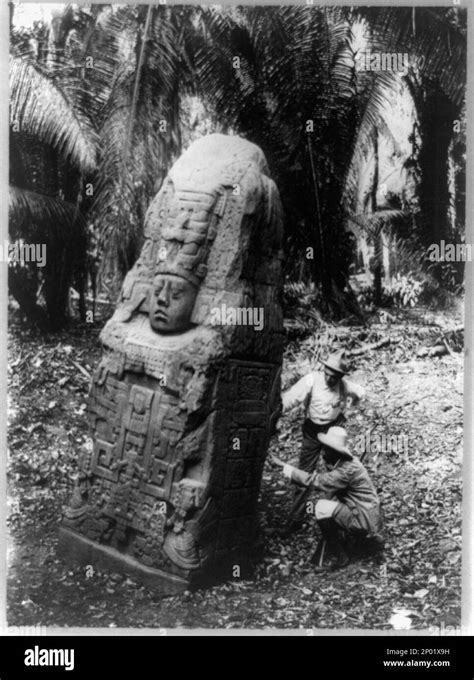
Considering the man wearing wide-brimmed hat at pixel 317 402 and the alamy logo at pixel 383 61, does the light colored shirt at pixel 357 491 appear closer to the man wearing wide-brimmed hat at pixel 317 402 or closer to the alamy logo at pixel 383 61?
the man wearing wide-brimmed hat at pixel 317 402

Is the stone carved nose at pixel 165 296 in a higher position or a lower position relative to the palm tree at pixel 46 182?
lower

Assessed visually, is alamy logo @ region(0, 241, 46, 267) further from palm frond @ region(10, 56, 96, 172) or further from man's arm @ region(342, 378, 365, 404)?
man's arm @ region(342, 378, 365, 404)

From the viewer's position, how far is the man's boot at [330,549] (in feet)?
19.5

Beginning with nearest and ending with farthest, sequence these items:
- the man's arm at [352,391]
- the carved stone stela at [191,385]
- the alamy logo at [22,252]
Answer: the carved stone stela at [191,385]
the alamy logo at [22,252]
the man's arm at [352,391]

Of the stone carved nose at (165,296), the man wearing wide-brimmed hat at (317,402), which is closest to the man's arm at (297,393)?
the man wearing wide-brimmed hat at (317,402)

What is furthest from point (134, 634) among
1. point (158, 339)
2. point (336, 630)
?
point (158, 339)

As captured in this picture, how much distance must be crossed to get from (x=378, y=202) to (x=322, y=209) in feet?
1.27

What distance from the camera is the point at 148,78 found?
242 inches

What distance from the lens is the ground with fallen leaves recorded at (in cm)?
573

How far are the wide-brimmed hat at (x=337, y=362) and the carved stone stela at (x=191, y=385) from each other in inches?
15.8

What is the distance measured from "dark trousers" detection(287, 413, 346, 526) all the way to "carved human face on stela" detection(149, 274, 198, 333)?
1152 millimetres

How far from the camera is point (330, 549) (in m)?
5.96

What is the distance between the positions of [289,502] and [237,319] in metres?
1.40
